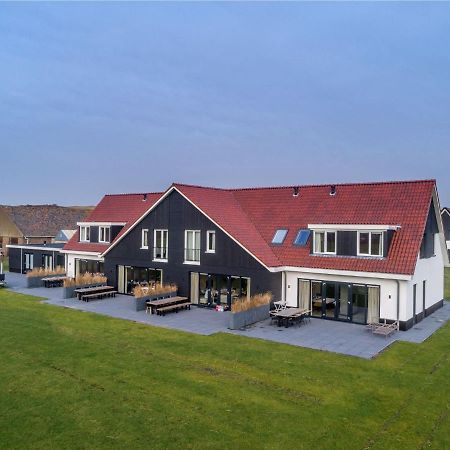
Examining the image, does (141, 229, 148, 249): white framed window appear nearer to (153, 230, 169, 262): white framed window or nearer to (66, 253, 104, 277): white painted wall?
(153, 230, 169, 262): white framed window

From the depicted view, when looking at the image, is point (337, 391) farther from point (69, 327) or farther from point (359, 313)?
point (69, 327)

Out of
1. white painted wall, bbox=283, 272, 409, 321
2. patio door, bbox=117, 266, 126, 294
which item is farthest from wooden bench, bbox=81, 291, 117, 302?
white painted wall, bbox=283, 272, 409, 321

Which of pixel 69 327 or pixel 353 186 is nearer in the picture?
pixel 69 327

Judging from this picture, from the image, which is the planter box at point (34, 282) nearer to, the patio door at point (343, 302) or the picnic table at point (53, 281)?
the picnic table at point (53, 281)

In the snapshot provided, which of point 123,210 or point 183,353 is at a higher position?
point 123,210

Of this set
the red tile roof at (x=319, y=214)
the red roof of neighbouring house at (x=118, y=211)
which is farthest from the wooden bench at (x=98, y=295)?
the red tile roof at (x=319, y=214)

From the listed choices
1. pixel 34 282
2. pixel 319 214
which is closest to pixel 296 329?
pixel 319 214

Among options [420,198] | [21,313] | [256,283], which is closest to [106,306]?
[21,313]
